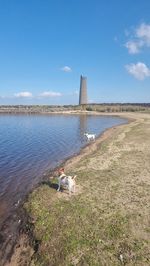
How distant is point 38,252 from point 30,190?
297 inches

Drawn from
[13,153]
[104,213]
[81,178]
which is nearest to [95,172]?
[81,178]

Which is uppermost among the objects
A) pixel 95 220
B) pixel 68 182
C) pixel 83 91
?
pixel 83 91

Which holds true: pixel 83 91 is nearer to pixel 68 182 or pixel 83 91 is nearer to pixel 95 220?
pixel 68 182

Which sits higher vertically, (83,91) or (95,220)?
(83,91)

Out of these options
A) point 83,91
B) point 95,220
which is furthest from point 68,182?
point 83,91

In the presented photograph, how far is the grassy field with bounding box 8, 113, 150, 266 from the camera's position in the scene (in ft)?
32.4

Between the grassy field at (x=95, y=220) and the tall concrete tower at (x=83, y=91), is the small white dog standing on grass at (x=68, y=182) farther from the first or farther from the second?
the tall concrete tower at (x=83, y=91)

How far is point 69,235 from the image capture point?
11.1 m

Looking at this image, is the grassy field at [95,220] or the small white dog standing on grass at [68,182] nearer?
the grassy field at [95,220]

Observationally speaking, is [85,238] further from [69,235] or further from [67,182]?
[67,182]

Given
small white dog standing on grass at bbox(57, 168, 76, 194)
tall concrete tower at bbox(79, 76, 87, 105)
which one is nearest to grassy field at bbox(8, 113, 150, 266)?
small white dog standing on grass at bbox(57, 168, 76, 194)

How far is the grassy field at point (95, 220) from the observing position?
988 centimetres

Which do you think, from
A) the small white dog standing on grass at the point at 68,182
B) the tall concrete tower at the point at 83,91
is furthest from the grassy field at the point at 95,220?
the tall concrete tower at the point at 83,91

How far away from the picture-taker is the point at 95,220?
1216cm
